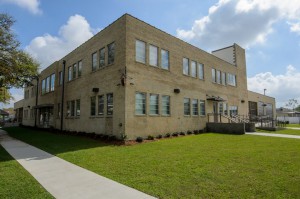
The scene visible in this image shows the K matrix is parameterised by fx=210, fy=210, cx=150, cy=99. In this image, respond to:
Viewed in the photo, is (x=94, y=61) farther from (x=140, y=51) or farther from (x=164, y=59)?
(x=164, y=59)

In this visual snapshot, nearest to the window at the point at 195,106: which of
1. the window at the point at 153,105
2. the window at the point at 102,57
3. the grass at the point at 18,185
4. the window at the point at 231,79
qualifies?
the window at the point at 153,105

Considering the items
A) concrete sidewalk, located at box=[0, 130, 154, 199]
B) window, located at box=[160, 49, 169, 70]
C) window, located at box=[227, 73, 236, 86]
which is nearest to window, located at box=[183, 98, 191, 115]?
window, located at box=[160, 49, 169, 70]

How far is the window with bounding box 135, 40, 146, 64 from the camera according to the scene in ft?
50.7

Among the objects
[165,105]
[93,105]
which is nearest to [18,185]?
[93,105]

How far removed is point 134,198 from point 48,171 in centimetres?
391

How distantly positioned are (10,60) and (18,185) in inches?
693

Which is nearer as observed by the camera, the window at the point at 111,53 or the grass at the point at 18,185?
the grass at the point at 18,185

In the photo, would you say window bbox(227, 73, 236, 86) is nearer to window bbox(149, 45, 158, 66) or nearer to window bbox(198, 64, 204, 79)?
window bbox(198, 64, 204, 79)

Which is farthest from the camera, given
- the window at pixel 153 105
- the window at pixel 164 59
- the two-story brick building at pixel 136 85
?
the window at pixel 164 59

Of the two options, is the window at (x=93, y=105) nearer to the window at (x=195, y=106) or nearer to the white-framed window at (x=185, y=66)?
the white-framed window at (x=185, y=66)

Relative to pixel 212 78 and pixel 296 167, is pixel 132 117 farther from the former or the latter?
pixel 212 78

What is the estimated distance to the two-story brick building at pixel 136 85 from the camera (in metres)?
14.8

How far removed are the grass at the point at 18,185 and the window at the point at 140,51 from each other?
34.2ft

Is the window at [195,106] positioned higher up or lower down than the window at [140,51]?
lower down
